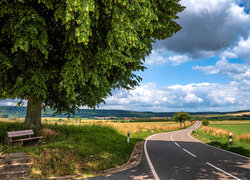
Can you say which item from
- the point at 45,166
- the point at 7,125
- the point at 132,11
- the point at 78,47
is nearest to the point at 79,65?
the point at 78,47

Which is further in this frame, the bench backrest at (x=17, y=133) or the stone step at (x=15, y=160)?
the bench backrest at (x=17, y=133)

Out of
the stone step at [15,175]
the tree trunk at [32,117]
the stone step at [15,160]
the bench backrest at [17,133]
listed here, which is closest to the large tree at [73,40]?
the tree trunk at [32,117]

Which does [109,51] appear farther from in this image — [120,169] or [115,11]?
[120,169]

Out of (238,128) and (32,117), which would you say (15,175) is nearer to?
(32,117)

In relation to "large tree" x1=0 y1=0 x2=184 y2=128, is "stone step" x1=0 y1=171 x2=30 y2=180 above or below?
below

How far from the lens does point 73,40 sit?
7.44m

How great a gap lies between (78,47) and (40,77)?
Result: 2398 millimetres

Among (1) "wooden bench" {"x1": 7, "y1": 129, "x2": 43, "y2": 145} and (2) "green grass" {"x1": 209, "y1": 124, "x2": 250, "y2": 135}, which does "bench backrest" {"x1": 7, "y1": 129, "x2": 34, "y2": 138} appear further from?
(2) "green grass" {"x1": 209, "y1": 124, "x2": 250, "y2": 135}

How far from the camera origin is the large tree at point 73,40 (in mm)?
7059

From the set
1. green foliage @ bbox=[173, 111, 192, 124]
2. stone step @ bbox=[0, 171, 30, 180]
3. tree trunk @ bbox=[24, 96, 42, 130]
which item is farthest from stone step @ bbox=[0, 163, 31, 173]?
green foliage @ bbox=[173, 111, 192, 124]

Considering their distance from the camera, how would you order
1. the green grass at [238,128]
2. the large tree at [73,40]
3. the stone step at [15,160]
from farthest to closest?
the green grass at [238,128] → the large tree at [73,40] → the stone step at [15,160]

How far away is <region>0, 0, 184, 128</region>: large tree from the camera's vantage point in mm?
7059

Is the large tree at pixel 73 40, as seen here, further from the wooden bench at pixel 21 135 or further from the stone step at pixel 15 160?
the stone step at pixel 15 160

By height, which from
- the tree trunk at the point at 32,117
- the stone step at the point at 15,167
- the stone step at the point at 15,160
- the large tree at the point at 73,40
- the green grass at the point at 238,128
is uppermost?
the large tree at the point at 73,40
